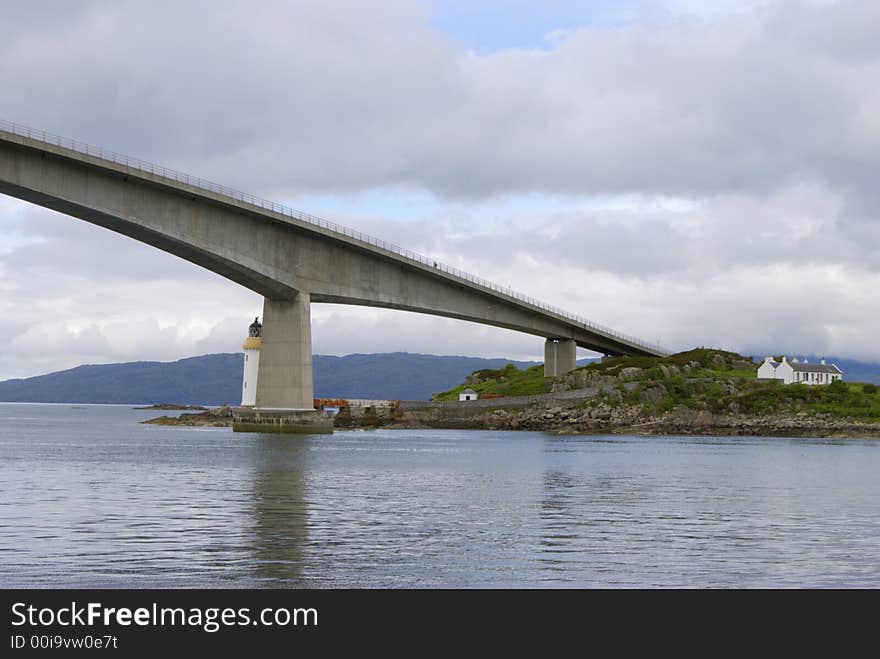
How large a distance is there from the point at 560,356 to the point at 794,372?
3066 cm

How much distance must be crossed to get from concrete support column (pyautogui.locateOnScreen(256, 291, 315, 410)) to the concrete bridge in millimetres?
89

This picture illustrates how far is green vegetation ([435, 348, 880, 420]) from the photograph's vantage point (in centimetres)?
12206

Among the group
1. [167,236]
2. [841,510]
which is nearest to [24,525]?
[841,510]

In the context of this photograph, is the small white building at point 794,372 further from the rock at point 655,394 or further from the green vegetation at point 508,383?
the green vegetation at point 508,383

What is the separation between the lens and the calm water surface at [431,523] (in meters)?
22.2

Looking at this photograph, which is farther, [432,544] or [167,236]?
[167,236]

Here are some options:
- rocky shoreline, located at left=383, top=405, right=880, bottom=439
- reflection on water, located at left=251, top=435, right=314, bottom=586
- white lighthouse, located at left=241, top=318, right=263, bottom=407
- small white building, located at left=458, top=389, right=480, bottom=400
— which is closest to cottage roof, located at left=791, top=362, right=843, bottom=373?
rocky shoreline, located at left=383, top=405, right=880, bottom=439

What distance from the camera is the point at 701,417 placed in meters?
121

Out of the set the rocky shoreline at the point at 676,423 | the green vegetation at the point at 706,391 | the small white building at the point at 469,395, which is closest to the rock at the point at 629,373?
the green vegetation at the point at 706,391

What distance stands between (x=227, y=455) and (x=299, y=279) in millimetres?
25671

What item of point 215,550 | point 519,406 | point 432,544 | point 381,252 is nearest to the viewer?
point 215,550

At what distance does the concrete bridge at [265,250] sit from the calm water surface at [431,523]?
18.2m

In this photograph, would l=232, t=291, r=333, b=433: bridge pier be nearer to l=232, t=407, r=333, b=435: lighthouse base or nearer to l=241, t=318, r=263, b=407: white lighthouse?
l=232, t=407, r=333, b=435: lighthouse base
